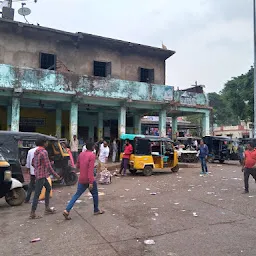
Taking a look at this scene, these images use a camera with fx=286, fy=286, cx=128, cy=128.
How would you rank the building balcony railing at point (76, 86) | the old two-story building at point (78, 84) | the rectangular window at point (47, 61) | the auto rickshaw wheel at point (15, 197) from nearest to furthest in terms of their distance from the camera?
the auto rickshaw wheel at point (15, 197)
the building balcony railing at point (76, 86)
the old two-story building at point (78, 84)
the rectangular window at point (47, 61)

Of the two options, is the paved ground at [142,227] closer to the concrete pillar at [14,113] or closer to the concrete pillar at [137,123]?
the concrete pillar at [14,113]

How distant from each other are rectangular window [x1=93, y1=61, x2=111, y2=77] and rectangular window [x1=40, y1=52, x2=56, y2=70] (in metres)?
2.77

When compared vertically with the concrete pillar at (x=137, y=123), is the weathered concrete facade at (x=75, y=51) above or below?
above

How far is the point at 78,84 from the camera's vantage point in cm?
1554

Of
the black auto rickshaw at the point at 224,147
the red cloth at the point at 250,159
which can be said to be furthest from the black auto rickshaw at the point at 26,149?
the black auto rickshaw at the point at 224,147

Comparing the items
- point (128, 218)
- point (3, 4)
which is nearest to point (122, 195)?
point (128, 218)

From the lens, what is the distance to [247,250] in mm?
4066

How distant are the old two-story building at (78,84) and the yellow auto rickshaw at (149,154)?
14.0ft

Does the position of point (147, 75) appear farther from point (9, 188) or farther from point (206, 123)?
point (9, 188)

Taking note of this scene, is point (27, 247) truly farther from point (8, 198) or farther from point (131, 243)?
point (8, 198)

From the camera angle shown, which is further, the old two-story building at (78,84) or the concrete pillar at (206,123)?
the concrete pillar at (206,123)

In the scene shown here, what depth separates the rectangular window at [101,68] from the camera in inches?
758

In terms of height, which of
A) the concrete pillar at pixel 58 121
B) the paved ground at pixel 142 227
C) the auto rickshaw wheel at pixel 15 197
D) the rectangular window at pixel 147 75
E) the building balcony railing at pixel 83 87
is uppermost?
the rectangular window at pixel 147 75

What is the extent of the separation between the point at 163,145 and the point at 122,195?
5.46 m
